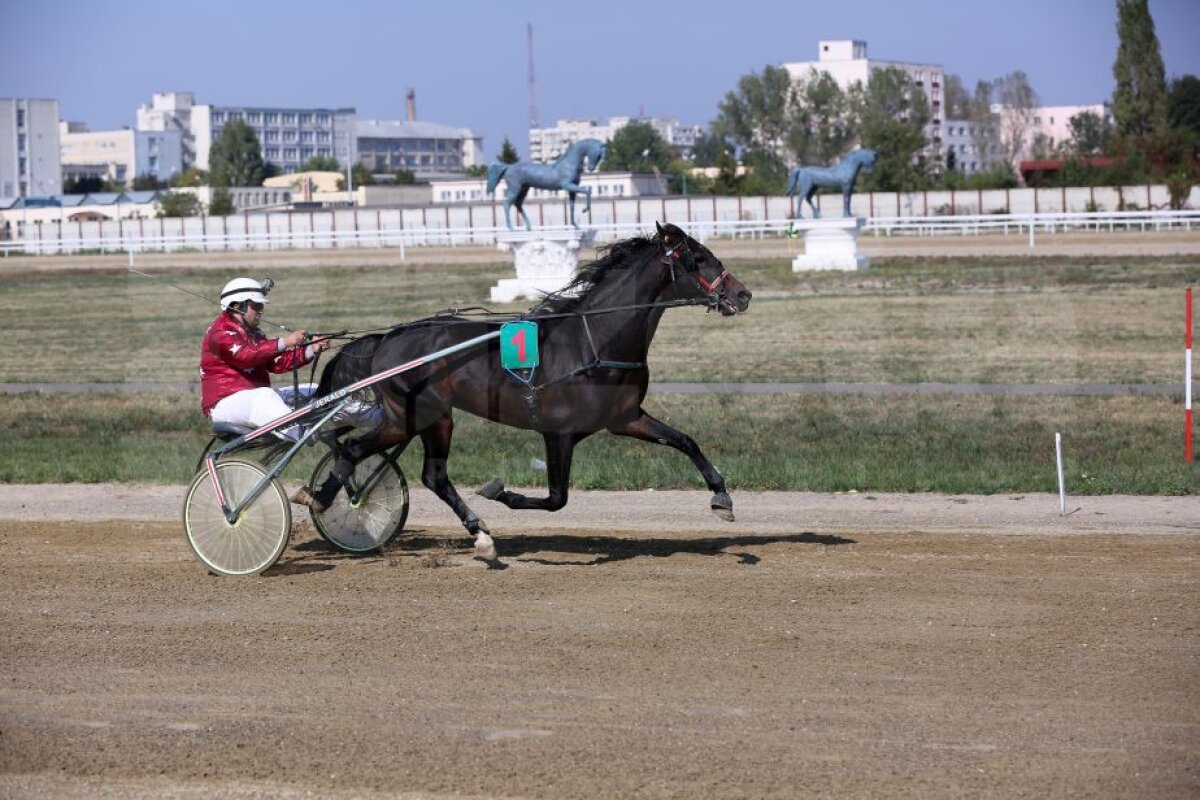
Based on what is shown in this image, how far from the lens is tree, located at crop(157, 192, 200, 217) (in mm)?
84750

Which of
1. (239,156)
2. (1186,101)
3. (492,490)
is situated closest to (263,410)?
(492,490)

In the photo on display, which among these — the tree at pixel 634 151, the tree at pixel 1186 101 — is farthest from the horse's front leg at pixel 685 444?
the tree at pixel 634 151

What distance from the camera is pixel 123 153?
177000mm

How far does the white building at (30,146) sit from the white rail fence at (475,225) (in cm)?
Result: 4758

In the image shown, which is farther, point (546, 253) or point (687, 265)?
point (546, 253)

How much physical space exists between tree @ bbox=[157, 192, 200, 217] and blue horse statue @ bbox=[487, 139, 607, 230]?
170 ft

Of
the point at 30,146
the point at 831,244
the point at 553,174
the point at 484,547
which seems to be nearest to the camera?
the point at 484,547

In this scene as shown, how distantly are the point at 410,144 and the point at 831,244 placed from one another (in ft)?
526

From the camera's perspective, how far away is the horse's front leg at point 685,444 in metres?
9.74

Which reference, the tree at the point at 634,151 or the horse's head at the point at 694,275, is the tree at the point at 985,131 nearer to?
the tree at the point at 634,151

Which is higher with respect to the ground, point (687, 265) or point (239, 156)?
point (239, 156)

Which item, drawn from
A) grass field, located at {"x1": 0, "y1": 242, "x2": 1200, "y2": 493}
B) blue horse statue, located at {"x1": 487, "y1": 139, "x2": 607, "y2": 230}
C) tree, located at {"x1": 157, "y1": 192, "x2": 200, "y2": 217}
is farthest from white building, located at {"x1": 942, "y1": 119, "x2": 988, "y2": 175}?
blue horse statue, located at {"x1": 487, "y1": 139, "x2": 607, "y2": 230}

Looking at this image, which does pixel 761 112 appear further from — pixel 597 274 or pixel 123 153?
pixel 123 153

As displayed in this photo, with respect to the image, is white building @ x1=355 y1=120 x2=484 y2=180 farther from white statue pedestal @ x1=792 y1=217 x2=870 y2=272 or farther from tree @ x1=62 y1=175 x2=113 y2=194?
white statue pedestal @ x1=792 y1=217 x2=870 y2=272
